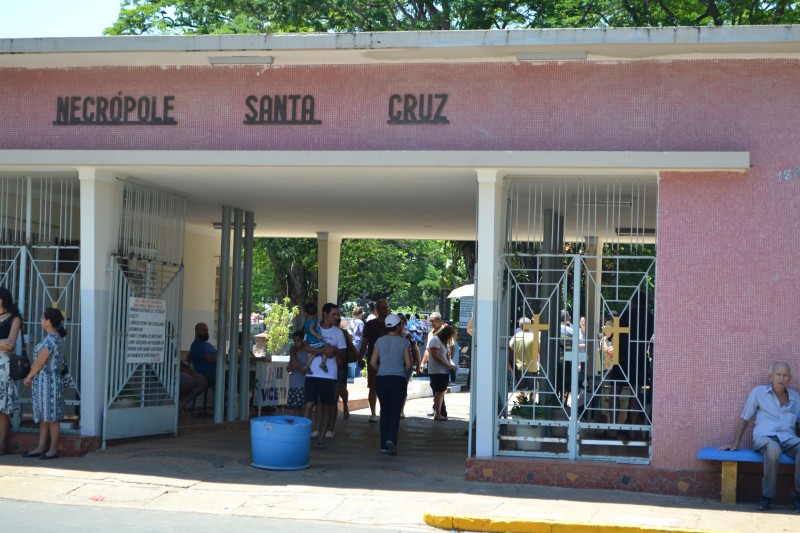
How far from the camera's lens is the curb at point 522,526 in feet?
27.0

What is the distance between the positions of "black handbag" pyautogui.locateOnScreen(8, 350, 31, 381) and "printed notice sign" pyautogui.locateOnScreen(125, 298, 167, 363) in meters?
1.17

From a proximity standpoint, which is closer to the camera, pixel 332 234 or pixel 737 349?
pixel 737 349

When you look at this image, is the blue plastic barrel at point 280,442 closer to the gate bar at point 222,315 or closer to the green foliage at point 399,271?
the gate bar at point 222,315

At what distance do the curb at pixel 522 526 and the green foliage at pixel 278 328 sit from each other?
19.2m

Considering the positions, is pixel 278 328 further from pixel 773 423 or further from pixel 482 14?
pixel 773 423

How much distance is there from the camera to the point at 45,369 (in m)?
10.9

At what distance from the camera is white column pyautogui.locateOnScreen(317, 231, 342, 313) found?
19.4m

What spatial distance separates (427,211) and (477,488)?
5.53m

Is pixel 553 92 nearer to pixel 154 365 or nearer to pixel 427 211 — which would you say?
pixel 427 211

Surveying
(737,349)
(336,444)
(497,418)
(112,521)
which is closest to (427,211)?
(336,444)

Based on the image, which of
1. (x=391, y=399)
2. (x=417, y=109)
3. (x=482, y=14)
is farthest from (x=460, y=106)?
(x=482, y=14)

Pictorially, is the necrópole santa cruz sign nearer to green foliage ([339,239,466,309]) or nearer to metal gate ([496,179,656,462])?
Answer: metal gate ([496,179,656,462])

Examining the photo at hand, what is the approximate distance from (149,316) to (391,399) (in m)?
3.05

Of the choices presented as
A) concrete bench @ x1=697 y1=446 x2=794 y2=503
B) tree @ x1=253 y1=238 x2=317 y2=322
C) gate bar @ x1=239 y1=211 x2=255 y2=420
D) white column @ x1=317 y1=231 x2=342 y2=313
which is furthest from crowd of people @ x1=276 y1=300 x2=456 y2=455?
tree @ x1=253 y1=238 x2=317 y2=322
